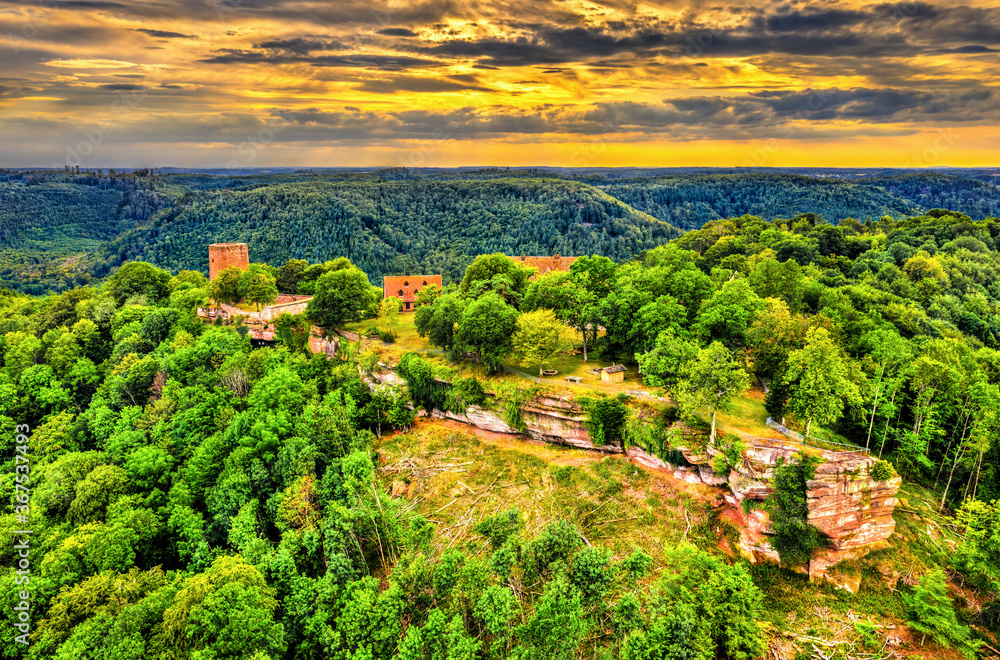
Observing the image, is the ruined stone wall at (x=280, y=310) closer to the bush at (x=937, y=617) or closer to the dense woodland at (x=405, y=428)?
the dense woodland at (x=405, y=428)

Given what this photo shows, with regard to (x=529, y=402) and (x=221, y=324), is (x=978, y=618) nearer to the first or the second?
(x=529, y=402)

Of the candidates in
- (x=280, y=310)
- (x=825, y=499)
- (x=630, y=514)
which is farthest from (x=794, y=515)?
(x=280, y=310)

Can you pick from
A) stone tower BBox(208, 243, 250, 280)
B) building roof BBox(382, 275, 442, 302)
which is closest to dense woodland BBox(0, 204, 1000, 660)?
building roof BBox(382, 275, 442, 302)

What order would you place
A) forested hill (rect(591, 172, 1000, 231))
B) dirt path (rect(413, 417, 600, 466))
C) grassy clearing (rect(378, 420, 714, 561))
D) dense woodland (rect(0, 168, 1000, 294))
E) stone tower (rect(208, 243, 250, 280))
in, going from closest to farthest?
grassy clearing (rect(378, 420, 714, 561)) → dirt path (rect(413, 417, 600, 466)) → stone tower (rect(208, 243, 250, 280)) → dense woodland (rect(0, 168, 1000, 294)) → forested hill (rect(591, 172, 1000, 231))

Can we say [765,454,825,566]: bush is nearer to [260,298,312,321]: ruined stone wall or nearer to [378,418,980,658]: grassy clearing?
[378,418,980,658]: grassy clearing

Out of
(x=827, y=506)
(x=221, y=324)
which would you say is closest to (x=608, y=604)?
(x=827, y=506)
